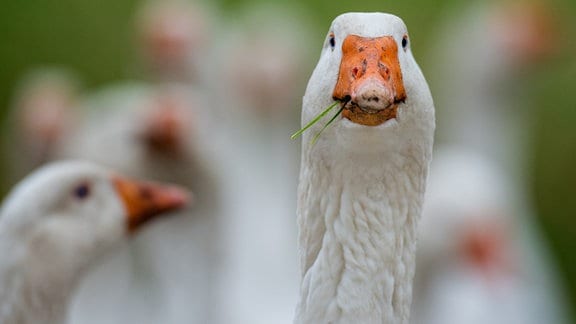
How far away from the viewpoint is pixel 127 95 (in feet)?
27.6

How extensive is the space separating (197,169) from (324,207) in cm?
281

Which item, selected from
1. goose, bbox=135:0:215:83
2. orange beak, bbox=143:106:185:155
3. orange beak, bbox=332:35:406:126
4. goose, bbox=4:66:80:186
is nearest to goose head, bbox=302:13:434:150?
orange beak, bbox=332:35:406:126

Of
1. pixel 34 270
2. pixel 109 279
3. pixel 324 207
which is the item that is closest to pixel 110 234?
pixel 34 270

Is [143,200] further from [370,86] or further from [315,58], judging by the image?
[315,58]

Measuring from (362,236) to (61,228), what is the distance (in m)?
1.35

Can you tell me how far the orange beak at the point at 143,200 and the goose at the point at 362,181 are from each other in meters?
1.18

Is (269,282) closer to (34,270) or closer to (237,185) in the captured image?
(237,185)

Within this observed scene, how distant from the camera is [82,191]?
14.2 ft

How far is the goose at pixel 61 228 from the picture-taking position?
404 cm

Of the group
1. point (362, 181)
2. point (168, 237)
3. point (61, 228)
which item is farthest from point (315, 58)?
point (362, 181)

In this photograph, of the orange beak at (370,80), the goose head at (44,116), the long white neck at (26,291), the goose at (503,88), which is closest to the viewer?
the orange beak at (370,80)

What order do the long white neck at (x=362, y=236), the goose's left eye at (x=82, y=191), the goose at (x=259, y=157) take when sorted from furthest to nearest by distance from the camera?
the goose at (x=259, y=157) < the goose's left eye at (x=82, y=191) < the long white neck at (x=362, y=236)

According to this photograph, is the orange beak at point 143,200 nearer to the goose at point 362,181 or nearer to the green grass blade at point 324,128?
the goose at point 362,181

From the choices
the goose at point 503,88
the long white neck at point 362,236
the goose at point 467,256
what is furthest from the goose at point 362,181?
the goose at point 503,88
